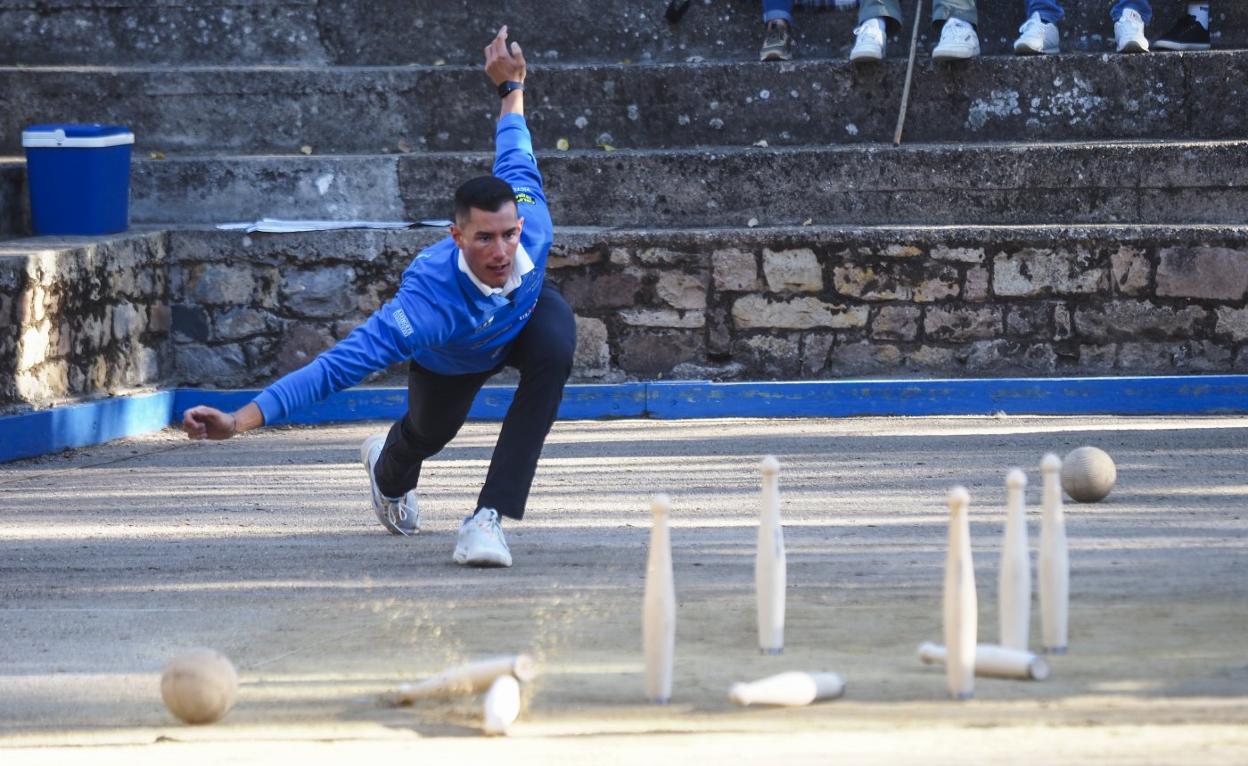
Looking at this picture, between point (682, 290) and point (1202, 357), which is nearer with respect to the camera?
point (1202, 357)

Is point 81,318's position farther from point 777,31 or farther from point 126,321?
point 777,31

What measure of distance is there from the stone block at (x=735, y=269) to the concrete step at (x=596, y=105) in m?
1.19

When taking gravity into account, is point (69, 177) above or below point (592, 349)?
above

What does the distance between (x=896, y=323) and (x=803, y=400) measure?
70 cm

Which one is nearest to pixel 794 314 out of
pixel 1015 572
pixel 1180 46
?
pixel 1180 46

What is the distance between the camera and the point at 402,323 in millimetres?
5449

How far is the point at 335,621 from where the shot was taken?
514 centimetres

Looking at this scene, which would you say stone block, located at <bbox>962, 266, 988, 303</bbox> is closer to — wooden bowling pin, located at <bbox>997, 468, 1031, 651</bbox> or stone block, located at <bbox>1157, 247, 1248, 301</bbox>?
stone block, located at <bbox>1157, 247, 1248, 301</bbox>

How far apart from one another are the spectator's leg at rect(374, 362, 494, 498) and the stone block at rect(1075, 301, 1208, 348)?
4.60 metres

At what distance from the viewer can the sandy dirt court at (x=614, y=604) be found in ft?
13.0

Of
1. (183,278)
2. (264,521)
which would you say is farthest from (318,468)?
(183,278)

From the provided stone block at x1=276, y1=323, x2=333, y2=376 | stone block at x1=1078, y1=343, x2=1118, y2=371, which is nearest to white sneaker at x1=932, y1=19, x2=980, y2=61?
stone block at x1=1078, y1=343, x2=1118, y2=371

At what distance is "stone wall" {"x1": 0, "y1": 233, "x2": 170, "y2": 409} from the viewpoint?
845 centimetres

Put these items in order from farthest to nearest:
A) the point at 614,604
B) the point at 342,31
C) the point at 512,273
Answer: the point at 342,31, the point at 512,273, the point at 614,604
